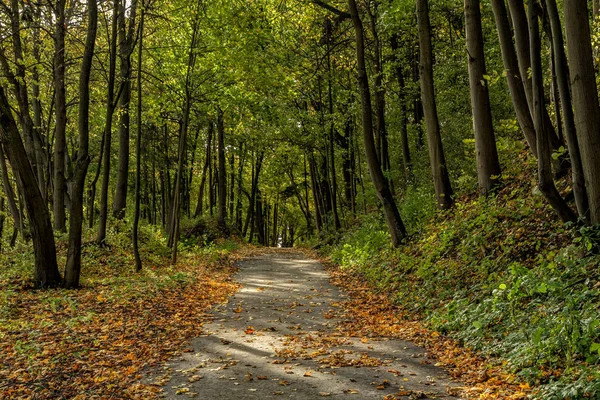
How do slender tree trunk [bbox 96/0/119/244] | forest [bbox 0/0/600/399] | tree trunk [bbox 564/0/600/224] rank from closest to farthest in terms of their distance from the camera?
forest [bbox 0/0/600/399], tree trunk [bbox 564/0/600/224], slender tree trunk [bbox 96/0/119/244]

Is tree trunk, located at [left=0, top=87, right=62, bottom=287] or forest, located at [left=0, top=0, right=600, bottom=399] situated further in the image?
tree trunk, located at [left=0, top=87, right=62, bottom=287]

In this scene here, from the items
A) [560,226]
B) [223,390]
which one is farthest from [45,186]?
[560,226]

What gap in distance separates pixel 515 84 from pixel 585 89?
2.31m

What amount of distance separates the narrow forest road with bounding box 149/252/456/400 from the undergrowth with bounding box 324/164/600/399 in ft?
3.10

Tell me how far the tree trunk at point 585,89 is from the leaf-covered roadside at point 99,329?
621 cm

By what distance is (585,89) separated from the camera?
6.67 meters

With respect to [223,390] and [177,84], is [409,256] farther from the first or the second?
[177,84]

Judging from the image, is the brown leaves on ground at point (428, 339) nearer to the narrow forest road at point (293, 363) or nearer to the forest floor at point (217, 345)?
the forest floor at point (217, 345)

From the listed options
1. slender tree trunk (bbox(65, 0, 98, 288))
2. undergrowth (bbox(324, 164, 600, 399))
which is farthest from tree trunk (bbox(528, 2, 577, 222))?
slender tree trunk (bbox(65, 0, 98, 288))

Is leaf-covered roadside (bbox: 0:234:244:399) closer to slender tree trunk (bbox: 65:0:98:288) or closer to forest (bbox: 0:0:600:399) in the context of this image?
forest (bbox: 0:0:600:399)

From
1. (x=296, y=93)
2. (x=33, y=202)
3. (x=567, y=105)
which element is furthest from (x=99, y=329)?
(x=296, y=93)

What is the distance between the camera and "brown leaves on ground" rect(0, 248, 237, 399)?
5.75 metres

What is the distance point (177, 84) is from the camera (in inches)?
664

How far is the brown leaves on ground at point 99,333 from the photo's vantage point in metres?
5.75
